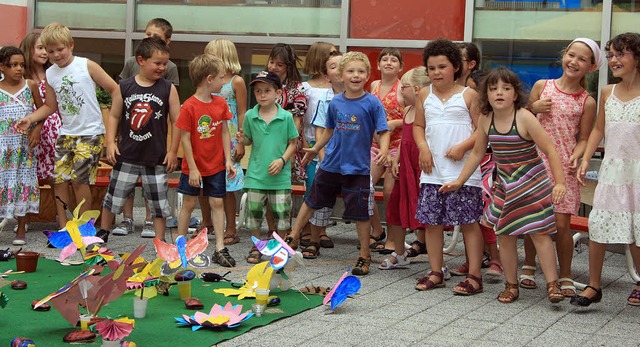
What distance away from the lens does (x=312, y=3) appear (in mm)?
11828

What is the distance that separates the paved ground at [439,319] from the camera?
17.8 ft

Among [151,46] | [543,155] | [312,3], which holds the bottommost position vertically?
[543,155]

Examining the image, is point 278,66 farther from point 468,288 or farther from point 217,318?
point 217,318

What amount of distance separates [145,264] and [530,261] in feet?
9.07

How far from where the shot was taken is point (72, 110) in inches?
337

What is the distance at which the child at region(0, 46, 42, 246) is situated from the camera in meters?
8.59

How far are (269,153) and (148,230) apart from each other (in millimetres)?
1590

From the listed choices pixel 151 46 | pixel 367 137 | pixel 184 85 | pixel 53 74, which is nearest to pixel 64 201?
pixel 53 74

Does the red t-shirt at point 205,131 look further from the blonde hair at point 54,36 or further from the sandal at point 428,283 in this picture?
the sandal at point 428,283

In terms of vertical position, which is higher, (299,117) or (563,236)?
(299,117)

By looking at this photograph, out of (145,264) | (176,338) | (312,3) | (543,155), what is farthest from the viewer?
(312,3)

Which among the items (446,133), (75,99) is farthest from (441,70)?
(75,99)

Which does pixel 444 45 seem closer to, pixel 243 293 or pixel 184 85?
pixel 243 293

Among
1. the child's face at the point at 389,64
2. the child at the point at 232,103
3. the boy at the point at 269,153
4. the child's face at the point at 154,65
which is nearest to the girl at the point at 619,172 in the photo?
the child's face at the point at 389,64
